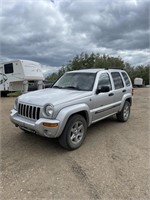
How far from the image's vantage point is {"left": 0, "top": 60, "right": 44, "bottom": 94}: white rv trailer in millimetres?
14156

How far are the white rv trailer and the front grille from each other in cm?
1022

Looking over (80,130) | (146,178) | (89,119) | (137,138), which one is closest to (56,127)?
(80,130)

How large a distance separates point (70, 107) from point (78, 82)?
54.8 inches

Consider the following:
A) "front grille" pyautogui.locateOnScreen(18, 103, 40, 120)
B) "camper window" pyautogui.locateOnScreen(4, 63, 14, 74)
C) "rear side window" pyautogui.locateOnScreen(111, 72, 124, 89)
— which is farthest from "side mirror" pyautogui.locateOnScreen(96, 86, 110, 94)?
"camper window" pyautogui.locateOnScreen(4, 63, 14, 74)

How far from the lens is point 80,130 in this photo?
434 centimetres

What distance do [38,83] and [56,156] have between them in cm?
1263

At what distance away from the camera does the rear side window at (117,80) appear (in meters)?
5.97

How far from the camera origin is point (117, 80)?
20.2 ft

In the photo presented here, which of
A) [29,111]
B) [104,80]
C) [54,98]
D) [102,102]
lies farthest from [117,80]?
[29,111]

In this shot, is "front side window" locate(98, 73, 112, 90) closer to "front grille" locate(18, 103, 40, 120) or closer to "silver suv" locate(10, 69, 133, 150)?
"silver suv" locate(10, 69, 133, 150)

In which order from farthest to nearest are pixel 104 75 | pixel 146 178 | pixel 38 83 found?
pixel 38 83 → pixel 104 75 → pixel 146 178

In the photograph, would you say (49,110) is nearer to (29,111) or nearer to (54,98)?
(54,98)

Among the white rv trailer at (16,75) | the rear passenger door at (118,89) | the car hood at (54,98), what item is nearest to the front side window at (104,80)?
the rear passenger door at (118,89)

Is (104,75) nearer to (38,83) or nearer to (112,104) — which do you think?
(112,104)
